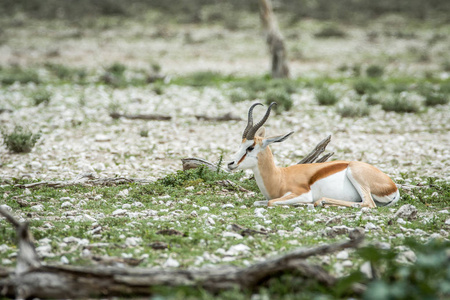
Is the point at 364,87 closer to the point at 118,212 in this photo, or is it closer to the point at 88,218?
the point at 118,212

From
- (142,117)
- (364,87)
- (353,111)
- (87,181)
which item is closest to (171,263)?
(87,181)

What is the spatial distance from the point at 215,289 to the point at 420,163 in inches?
272

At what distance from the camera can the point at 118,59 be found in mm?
25094

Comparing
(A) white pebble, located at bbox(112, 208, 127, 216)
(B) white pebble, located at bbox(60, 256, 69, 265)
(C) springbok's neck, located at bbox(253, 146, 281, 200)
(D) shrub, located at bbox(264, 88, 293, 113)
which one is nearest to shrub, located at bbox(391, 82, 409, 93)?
(D) shrub, located at bbox(264, 88, 293, 113)

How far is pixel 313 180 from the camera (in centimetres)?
741

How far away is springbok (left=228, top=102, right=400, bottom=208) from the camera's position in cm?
717

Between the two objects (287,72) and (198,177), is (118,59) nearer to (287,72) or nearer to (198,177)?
(287,72)

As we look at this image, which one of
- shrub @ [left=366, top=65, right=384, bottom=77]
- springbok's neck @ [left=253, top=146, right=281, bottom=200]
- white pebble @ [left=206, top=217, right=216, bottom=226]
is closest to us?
white pebble @ [left=206, top=217, right=216, bottom=226]

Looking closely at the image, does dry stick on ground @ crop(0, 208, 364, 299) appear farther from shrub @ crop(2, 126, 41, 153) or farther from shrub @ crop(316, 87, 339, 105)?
shrub @ crop(316, 87, 339, 105)

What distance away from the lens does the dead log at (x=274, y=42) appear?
64.2 feet

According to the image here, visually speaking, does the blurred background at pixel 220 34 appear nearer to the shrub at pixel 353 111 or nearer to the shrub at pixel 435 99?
the shrub at pixel 435 99

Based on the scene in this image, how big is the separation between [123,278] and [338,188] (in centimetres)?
420

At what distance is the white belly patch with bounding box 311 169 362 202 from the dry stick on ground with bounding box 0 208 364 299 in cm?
332

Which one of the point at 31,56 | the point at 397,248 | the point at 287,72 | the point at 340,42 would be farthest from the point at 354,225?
the point at 340,42
